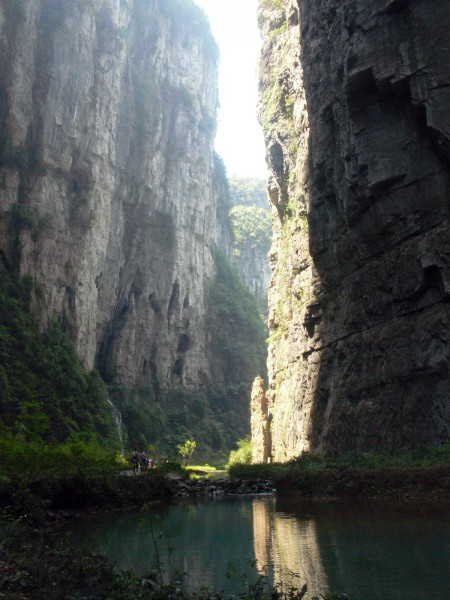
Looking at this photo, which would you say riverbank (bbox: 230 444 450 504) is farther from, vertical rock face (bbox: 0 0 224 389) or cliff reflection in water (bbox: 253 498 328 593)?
vertical rock face (bbox: 0 0 224 389)

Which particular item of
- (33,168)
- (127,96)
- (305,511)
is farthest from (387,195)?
(127,96)

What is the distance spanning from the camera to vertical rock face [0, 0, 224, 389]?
1829 inches

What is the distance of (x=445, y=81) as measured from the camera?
20.7 m

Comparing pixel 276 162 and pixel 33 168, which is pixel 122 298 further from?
pixel 276 162

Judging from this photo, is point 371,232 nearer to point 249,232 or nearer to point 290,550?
point 290,550

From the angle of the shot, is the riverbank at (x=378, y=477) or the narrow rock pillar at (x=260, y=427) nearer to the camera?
the riverbank at (x=378, y=477)

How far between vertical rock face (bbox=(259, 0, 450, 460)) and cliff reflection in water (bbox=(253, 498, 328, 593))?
31.7 ft

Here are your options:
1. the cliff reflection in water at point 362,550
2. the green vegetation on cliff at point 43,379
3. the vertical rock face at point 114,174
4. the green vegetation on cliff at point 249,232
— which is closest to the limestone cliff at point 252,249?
the green vegetation on cliff at point 249,232

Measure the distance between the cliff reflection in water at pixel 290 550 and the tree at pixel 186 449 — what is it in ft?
137

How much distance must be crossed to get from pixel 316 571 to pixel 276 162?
34.7m

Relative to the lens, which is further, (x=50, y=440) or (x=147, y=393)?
(x=147, y=393)

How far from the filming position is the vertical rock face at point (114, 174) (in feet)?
152

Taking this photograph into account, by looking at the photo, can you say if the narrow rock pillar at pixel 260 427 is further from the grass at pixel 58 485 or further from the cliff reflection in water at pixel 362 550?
the cliff reflection in water at pixel 362 550

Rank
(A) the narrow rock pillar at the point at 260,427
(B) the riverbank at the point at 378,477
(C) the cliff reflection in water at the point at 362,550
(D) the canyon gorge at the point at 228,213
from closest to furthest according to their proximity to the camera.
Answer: (C) the cliff reflection in water at the point at 362,550, (B) the riverbank at the point at 378,477, (D) the canyon gorge at the point at 228,213, (A) the narrow rock pillar at the point at 260,427
